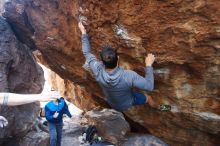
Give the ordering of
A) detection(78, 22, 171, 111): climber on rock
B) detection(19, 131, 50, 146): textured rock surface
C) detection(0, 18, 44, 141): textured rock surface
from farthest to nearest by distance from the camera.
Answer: detection(19, 131, 50, 146): textured rock surface → detection(0, 18, 44, 141): textured rock surface → detection(78, 22, 171, 111): climber on rock

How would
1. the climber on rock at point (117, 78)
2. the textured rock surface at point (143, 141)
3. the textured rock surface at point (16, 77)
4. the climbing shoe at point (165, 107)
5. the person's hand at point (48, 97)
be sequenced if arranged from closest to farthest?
1. the person's hand at point (48, 97)
2. the climber on rock at point (117, 78)
3. the climbing shoe at point (165, 107)
4. the textured rock surface at point (16, 77)
5. the textured rock surface at point (143, 141)

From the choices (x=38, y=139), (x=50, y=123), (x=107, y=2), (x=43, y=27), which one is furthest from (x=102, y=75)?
(x=38, y=139)

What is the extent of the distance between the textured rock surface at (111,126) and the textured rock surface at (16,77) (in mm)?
1709

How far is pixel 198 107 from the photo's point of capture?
6746mm

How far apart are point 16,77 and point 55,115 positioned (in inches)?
72.2

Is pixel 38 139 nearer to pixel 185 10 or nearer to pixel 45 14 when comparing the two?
pixel 45 14

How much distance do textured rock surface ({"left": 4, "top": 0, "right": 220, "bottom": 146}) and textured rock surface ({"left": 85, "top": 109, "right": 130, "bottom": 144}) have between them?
1.65ft

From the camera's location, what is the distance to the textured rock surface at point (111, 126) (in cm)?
852

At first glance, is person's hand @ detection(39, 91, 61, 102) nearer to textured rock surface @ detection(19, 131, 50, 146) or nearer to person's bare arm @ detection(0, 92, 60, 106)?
person's bare arm @ detection(0, 92, 60, 106)

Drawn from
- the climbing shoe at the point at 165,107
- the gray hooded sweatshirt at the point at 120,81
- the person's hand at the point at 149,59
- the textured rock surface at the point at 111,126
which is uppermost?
the person's hand at the point at 149,59

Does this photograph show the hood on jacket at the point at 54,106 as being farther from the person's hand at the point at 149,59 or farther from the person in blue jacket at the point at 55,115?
the person's hand at the point at 149,59

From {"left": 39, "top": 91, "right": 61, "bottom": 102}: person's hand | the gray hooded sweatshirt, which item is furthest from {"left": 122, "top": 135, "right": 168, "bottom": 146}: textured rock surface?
{"left": 39, "top": 91, "right": 61, "bottom": 102}: person's hand

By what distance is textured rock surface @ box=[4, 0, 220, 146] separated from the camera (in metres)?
5.62

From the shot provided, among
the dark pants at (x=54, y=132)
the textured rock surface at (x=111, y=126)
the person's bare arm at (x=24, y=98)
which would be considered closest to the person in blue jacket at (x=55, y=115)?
the dark pants at (x=54, y=132)
